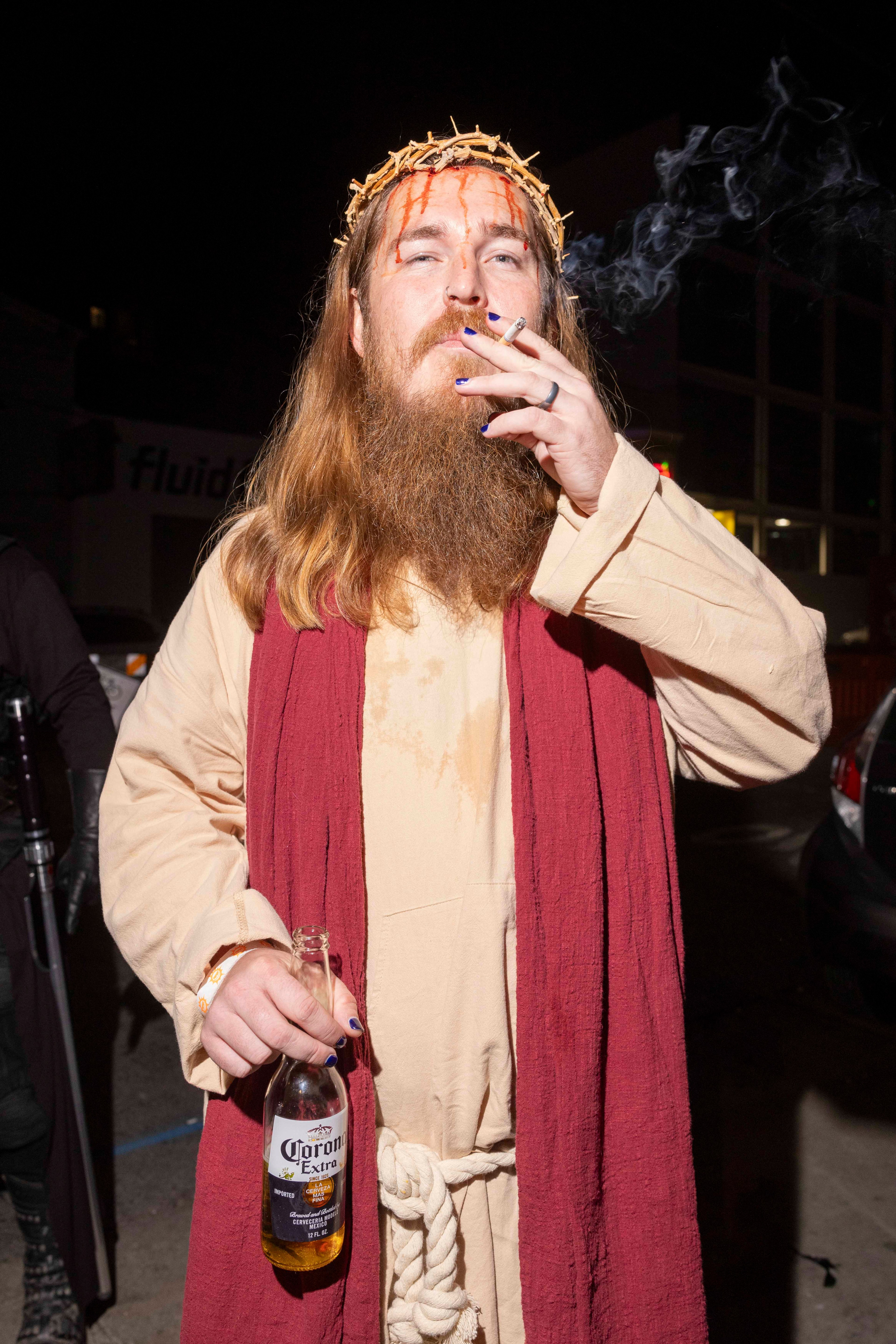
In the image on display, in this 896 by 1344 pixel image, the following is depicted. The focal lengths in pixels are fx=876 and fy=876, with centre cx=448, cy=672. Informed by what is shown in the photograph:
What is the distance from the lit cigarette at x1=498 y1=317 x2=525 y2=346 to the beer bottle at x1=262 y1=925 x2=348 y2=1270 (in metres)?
0.88

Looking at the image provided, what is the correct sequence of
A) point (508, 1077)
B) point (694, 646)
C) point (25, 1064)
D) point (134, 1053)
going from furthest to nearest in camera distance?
point (134, 1053) → point (25, 1064) → point (508, 1077) → point (694, 646)

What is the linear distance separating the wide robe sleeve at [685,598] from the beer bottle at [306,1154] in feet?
2.07

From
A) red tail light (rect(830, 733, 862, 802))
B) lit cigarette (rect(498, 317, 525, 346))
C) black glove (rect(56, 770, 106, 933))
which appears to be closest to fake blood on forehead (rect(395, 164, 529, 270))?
lit cigarette (rect(498, 317, 525, 346))

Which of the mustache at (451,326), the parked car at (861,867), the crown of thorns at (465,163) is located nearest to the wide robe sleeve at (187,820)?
the mustache at (451,326)

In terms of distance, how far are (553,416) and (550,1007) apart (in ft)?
2.82

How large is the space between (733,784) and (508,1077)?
618 millimetres

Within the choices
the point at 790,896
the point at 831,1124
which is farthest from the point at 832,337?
the point at 831,1124

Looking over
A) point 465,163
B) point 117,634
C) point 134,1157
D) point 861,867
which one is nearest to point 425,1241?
point 465,163

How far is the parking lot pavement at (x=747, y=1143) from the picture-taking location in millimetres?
2709

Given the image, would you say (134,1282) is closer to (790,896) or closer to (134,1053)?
(134,1053)

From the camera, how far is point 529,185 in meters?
1.82

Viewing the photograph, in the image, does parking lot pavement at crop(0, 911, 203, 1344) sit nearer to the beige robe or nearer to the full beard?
the beige robe

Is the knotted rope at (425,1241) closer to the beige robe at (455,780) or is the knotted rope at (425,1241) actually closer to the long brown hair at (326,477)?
the beige robe at (455,780)

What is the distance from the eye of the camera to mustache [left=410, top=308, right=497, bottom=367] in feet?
4.93
